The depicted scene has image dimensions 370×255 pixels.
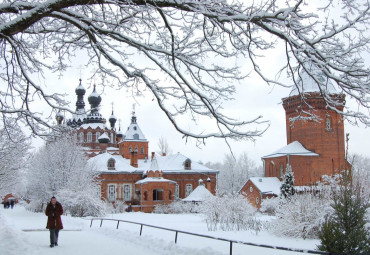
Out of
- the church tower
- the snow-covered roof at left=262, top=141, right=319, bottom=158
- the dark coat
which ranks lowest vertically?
the dark coat

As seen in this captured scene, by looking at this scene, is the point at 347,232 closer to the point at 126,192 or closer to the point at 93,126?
the point at 126,192

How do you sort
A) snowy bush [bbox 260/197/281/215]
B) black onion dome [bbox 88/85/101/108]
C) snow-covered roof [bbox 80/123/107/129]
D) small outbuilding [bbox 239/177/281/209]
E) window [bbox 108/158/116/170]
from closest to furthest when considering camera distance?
snowy bush [bbox 260/197/281/215]
small outbuilding [bbox 239/177/281/209]
window [bbox 108/158/116/170]
black onion dome [bbox 88/85/101/108]
snow-covered roof [bbox 80/123/107/129]

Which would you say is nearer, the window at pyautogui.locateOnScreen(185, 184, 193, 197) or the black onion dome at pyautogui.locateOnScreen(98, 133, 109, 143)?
the window at pyautogui.locateOnScreen(185, 184, 193, 197)

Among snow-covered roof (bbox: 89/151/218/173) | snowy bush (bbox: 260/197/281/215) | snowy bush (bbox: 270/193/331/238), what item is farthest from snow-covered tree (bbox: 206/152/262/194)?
snowy bush (bbox: 270/193/331/238)

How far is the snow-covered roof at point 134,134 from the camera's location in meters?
54.8

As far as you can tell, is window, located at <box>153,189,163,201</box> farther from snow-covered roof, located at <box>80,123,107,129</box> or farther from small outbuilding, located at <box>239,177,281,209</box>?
snow-covered roof, located at <box>80,123,107,129</box>

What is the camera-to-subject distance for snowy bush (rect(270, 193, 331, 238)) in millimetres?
15336

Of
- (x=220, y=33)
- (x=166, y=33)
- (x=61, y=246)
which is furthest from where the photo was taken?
(x=61, y=246)

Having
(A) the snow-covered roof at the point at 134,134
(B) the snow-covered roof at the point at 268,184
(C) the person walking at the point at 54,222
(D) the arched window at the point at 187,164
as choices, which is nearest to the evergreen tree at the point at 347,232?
(C) the person walking at the point at 54,222

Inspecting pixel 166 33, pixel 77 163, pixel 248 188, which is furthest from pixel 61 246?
pixel 248 188

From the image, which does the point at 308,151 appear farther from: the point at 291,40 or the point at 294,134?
the point at 291,40

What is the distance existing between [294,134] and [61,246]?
37.6 metres

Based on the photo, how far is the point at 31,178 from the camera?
3709cm

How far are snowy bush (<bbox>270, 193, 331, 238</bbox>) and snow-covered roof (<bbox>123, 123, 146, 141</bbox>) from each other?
1559 inches
